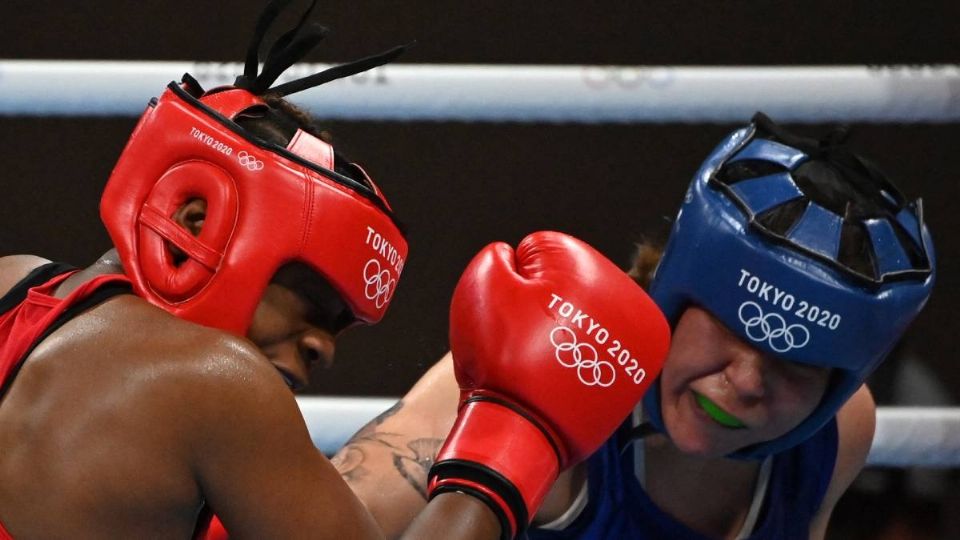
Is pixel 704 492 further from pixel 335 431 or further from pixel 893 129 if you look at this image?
pixel 893 129

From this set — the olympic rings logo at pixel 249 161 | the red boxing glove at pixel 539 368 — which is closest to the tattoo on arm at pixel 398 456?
the red boxing glove at pixel 539 368

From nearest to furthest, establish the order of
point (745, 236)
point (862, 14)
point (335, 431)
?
point (745, 236)
point (335, 431)
point (862, 14)

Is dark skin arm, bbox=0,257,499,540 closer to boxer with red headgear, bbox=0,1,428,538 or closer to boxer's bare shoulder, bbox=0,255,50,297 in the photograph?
boxer with red headgear, bbox=0,1,428,538

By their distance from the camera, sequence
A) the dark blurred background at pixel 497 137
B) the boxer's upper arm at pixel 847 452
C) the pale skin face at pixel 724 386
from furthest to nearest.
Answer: the dark blurred background at pixel 497 137 < the boxer's upper arm at pixel 847 452 < the pale skin face at pixel 724 386

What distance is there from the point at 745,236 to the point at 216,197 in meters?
0.67

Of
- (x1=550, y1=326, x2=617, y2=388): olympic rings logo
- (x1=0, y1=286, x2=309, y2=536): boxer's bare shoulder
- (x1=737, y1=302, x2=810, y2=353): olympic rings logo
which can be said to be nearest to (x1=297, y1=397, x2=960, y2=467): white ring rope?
(x1=737, y1=302, x2=810, y2=353): olympic rings logo

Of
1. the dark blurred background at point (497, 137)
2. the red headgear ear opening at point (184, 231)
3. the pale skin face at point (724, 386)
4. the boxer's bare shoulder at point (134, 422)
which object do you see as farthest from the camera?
the dark blurred background at point (497, 137)

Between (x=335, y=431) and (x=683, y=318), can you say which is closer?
(x=683, y=318)

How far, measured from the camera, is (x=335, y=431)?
2123 millimetres

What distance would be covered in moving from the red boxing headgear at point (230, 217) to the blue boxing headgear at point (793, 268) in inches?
17.4

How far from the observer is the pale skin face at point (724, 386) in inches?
69.1

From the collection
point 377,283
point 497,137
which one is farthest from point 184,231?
point 497,137

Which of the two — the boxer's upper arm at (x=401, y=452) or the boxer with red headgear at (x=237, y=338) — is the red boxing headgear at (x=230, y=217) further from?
the boxer's upper arm at (x=401, y=452)

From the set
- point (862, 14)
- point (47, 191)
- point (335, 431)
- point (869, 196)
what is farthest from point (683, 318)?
point (47, 191)
